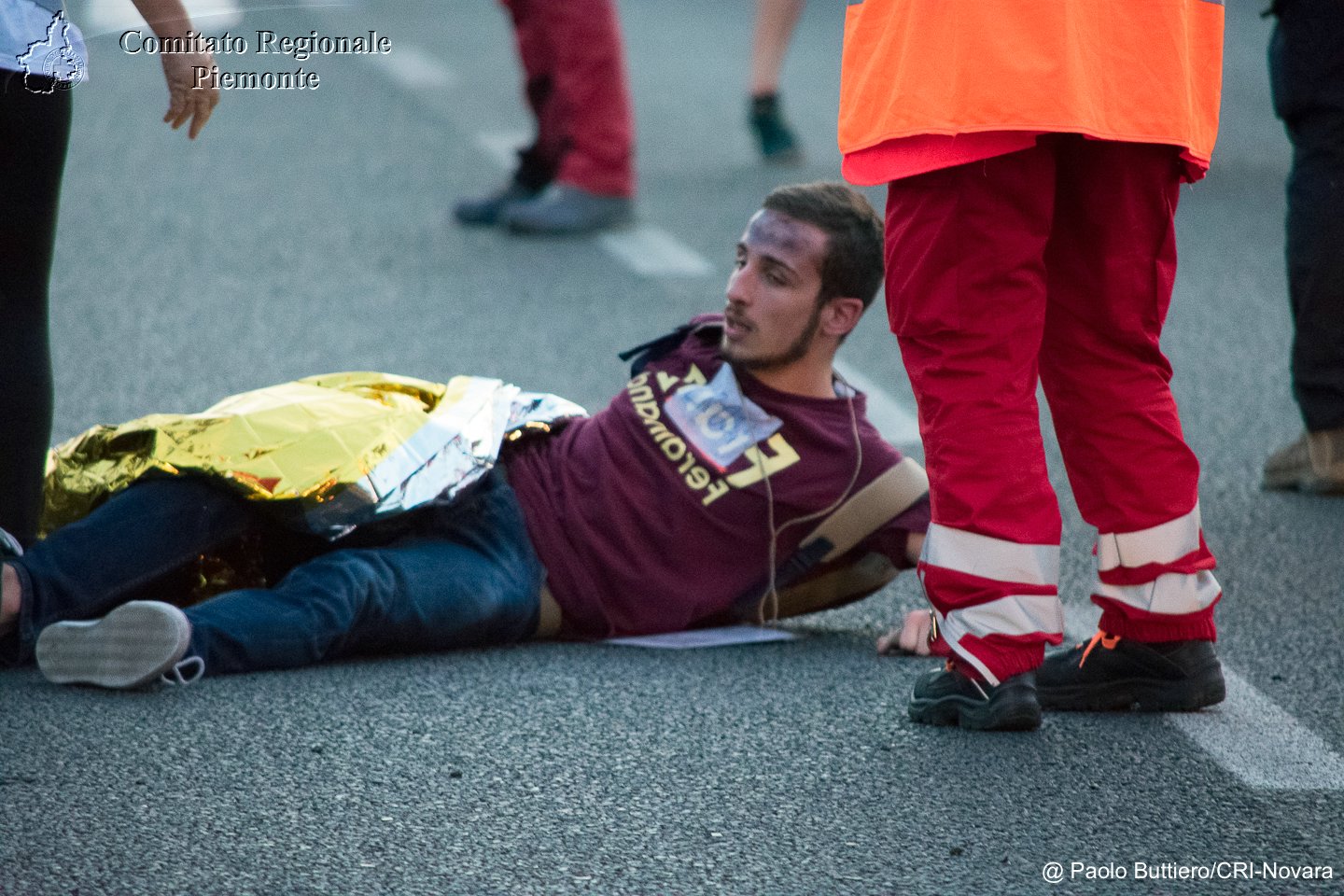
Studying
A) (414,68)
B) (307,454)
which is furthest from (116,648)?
(414,68)

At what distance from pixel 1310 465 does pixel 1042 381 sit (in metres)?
1.66

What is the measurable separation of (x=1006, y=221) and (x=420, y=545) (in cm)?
113

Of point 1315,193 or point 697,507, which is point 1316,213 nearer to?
point 1315,193

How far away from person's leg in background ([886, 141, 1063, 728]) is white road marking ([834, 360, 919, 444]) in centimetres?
157

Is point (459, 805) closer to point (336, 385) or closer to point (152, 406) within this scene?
point (336, 385)

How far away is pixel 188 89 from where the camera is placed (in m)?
2.70

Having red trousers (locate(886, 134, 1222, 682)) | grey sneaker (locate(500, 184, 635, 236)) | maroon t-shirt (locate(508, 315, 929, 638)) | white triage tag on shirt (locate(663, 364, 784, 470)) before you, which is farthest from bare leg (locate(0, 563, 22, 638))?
grey sneaker (locate(500, 184, 635, 236))

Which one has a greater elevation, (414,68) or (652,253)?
(414,68)

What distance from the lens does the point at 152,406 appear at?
4422 millimetres

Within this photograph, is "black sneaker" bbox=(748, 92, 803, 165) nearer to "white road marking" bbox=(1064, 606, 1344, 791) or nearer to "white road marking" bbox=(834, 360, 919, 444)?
"white road marking" bbox=(834, 360, 919, 444)

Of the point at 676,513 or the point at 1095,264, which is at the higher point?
the point at 1095,264

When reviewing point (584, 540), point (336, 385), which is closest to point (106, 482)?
point (336, 385)

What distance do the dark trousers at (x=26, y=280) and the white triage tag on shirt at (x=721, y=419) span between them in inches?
40.5

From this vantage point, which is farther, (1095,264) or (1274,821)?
(1095,264)
